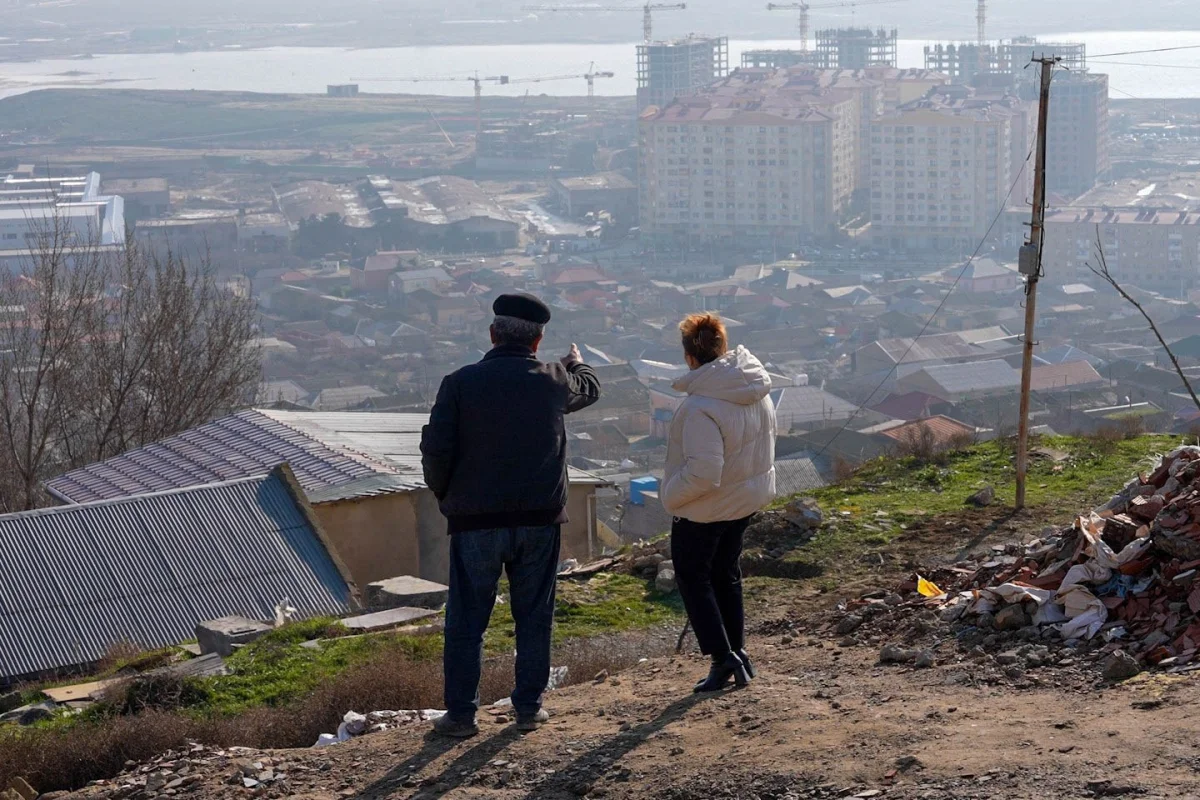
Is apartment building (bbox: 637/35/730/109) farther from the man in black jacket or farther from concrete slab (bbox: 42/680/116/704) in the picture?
the man in black jacket

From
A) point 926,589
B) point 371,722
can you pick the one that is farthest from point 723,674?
point 926,589

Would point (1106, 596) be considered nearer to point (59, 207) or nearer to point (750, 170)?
point (59, 207)

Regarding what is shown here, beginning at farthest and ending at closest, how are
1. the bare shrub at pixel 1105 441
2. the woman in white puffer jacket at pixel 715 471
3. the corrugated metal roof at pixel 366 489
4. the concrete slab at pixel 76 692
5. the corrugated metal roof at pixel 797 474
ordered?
the corrugated metal roof at pixel 797 474
the corrugated metal roof at pixel 366 489
the bare shrub at pixel 1105 441
the concrete slab at pixel 76 692
the woman in white puffer jacket at pixel 715 471

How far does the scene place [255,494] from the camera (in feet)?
28.5

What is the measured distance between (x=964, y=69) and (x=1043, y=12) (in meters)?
49.1

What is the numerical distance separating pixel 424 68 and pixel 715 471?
159218mm

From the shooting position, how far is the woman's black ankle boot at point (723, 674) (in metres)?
3.94

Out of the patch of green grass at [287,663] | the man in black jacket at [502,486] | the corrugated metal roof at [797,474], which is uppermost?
the man in black jacket at [502,486]

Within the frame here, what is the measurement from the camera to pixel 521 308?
12.1ft

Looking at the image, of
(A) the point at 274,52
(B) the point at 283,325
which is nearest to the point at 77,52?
(A) the point at 274,52

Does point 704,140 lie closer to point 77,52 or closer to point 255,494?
point 255,494

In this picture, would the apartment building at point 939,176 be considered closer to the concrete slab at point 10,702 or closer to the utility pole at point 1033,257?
the utility pole at point 1033,257

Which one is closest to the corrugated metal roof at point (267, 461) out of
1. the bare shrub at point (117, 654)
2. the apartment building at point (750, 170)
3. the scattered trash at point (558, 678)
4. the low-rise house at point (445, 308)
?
the bare shrub at point (117, 654)

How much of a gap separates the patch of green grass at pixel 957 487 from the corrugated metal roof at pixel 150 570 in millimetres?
2868
